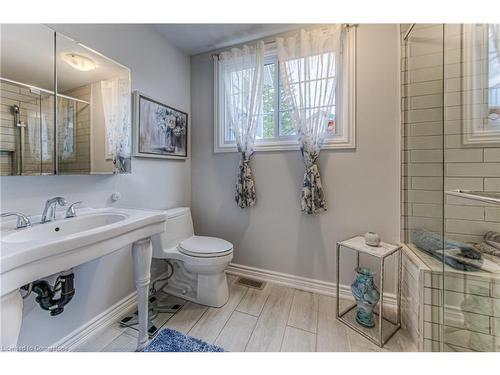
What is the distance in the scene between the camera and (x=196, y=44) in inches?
78.0

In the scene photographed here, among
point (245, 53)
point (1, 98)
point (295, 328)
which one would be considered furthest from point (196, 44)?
point (295, 328)

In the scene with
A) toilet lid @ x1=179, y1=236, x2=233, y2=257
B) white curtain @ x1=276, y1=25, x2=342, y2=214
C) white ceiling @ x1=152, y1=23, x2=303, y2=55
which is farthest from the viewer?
white ceiling @ x1=152, y1=23, x2=303, y2=55

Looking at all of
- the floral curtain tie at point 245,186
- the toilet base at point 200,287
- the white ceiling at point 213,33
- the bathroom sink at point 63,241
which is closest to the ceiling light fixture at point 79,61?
the white ceiling at point 213,33

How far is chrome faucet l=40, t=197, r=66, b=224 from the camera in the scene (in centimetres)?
101

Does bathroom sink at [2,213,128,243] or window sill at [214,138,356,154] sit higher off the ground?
window sill at [214,138,356,154]

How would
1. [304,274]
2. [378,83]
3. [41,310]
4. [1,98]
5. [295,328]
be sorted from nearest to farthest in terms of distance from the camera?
1. [1,98]
2. [41,310]
3. [295,328]
4. [378,83]
5. [304,274]

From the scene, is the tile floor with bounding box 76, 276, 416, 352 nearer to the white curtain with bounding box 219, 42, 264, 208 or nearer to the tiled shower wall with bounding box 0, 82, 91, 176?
the white curtain with bounding box 219, 42, 264, 208

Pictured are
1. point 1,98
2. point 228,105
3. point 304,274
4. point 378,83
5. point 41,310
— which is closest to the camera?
point 1,98

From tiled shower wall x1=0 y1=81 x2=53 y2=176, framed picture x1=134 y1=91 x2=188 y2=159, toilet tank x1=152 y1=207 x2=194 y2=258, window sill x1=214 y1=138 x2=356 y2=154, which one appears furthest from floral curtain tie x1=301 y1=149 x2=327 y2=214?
tiled shower wall x1=0 y1=81 x2=53 y2=176

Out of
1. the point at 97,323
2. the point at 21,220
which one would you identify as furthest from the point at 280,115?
the point at 97,323

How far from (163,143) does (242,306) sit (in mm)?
1533

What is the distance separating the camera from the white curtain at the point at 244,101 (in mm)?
1876
